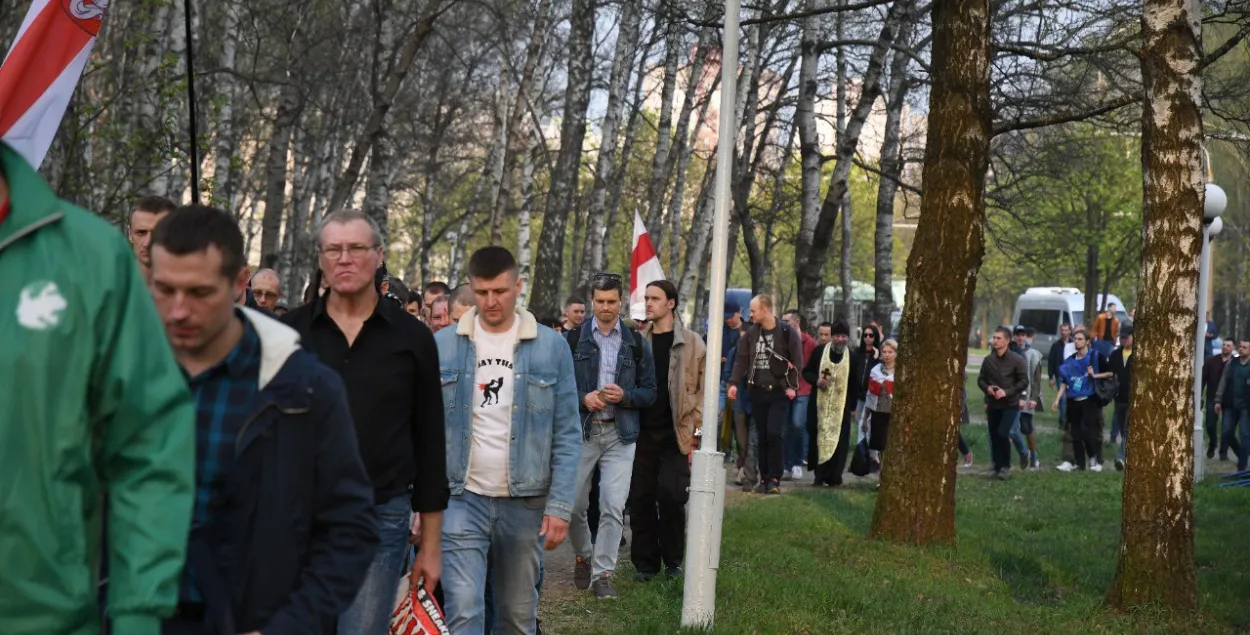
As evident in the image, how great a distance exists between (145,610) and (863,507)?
1292 cm

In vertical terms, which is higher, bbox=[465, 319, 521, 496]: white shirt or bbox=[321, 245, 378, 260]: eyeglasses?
bbox=[321, 245, 378, 260]: eyeglasses

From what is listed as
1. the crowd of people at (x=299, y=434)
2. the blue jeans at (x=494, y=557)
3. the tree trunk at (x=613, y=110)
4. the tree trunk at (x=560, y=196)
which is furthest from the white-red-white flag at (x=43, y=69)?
the tree trunk at (x=613, y=110)

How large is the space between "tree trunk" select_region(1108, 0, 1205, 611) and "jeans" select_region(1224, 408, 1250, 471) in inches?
523

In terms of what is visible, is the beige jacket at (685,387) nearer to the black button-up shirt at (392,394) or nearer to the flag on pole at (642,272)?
the flag on pole at (642,272)

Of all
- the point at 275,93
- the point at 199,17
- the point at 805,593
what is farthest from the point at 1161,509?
the point at 275,93

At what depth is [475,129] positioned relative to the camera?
45219 millimetres

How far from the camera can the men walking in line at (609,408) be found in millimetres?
9883

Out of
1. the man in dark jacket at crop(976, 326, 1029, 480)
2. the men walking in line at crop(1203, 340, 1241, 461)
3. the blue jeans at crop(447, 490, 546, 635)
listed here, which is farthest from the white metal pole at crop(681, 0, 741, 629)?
the men walking in line at crop(1203, 340, 1241, 461)

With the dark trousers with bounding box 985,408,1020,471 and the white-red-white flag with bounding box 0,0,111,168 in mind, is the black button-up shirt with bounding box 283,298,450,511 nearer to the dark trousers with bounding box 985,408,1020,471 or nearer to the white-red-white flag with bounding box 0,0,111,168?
the white-red-white flag with bounding box 0,0,111,168

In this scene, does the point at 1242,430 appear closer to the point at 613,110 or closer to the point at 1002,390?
the point at 1002,390

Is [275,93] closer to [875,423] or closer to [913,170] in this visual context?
[913,170]

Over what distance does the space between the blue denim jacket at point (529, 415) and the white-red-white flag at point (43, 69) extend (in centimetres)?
252

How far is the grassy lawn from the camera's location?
29.9 feet

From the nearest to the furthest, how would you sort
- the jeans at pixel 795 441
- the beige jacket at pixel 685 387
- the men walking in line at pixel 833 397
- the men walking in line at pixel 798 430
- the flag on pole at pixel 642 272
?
the beige jacket at pixel 685 387, the flag on pole at pixel 642 272, the men walking in line at pixel 833 397, the men walking in line at pixel 798 430, the jeans at pixel 795 441
